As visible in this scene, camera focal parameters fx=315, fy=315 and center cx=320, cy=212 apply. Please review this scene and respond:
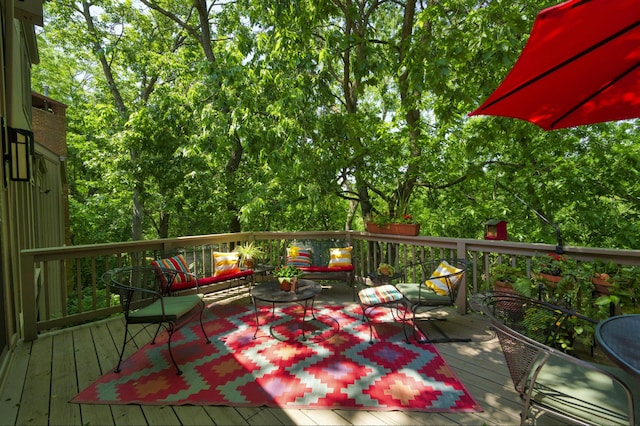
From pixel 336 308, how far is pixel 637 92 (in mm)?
3507

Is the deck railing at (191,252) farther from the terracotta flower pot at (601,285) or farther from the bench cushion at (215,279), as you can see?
the terracotta flower pot at (601,285)

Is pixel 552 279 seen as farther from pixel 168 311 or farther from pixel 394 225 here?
pixel 168 311

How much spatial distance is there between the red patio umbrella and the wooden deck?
77.3 inches

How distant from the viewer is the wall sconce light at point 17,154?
2.67 metres

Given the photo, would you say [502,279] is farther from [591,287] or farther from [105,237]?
[105,237]

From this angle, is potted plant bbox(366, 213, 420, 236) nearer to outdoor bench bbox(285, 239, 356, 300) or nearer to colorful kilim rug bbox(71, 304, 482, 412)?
outdoor bench bbox(285, 239, 356, 300)

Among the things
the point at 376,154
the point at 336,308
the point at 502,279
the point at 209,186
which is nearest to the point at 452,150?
the point at 376,154

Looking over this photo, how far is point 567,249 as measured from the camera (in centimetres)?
291

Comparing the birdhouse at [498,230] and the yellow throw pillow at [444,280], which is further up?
the birdhouse at [498,230]

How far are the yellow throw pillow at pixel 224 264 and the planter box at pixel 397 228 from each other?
2135mm

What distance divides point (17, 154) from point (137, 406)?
2407 mm

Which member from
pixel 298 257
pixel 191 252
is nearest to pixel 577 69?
pixel 298 257

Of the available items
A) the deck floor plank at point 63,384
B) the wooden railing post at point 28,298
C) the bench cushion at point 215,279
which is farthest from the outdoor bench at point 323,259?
the wooden railing post at point 28,298

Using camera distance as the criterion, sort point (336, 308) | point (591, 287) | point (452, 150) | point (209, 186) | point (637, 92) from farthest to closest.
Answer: point (209, 186) → point (452, 150) → point (336, 308) → point (591, 287) → point (637, 92)
